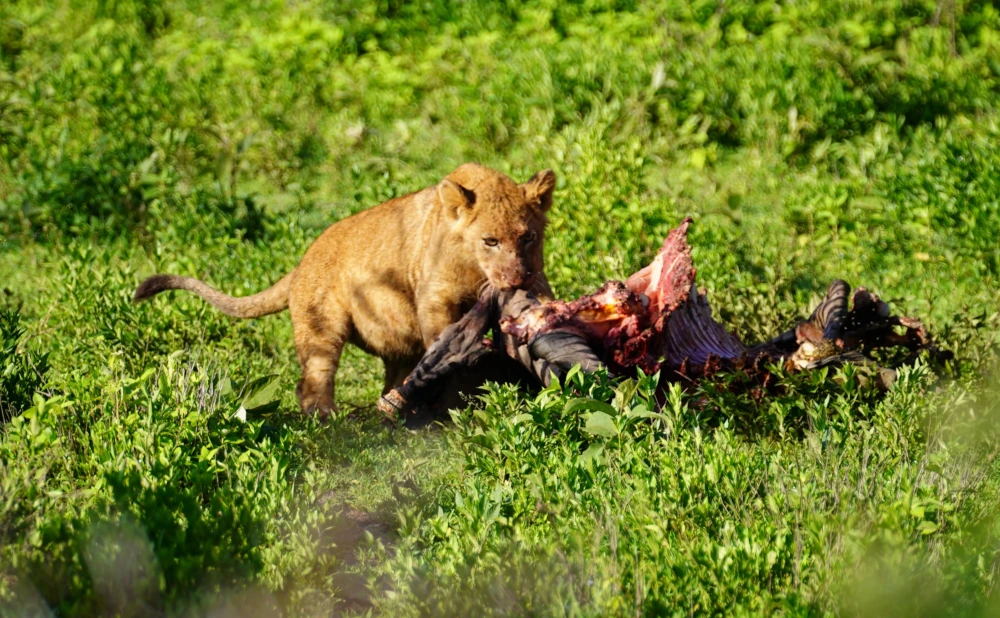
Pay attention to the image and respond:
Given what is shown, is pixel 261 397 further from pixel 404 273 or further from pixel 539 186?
pixel 539 186

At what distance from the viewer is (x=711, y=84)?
10.6 meters

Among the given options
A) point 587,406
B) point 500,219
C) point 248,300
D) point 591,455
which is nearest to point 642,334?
point 587,406

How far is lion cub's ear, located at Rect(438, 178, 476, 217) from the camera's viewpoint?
6.26 m

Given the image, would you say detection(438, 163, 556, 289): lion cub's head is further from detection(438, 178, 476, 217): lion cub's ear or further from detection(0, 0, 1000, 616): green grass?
detection(0, 0, 1000, 616): green grass

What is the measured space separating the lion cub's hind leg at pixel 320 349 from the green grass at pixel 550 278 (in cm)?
21

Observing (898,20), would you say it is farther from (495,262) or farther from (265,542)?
(265,542)

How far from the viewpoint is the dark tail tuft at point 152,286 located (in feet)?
21.5

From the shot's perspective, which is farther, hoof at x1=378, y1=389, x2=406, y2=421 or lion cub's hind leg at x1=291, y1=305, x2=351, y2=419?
lion cub's hind leg at x1=291, y1=305, x2=351, y2=419

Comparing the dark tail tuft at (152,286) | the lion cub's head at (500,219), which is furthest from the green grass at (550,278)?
the lion cub's head at (500,219)

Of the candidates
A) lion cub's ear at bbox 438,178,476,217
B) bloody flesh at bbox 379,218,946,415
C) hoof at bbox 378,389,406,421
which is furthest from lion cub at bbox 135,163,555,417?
hoof at bbox 378,389,406,421

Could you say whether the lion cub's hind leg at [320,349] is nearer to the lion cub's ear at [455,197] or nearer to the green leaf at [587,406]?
the lion cub's ear at [455,197]

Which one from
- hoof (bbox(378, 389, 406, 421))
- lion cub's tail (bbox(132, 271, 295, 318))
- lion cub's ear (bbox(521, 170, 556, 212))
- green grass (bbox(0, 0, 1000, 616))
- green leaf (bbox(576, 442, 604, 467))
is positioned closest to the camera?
green grass (bbox(0, 0, 1000, 616))

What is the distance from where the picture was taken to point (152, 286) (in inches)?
261

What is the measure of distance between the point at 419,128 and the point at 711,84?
2.66 m
